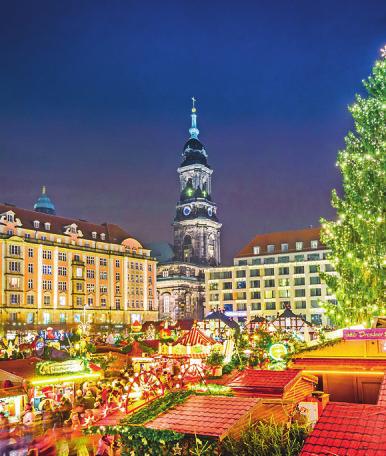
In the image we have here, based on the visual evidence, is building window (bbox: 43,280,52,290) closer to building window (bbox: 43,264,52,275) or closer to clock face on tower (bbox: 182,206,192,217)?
building window (bbox: 43,264,52,275)

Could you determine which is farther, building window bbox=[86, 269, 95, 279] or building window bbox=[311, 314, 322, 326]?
building window bbox=[311, 314, 322, 326]

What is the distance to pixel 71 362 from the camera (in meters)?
21.0

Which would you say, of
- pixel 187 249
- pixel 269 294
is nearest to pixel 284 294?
pixel 269 294

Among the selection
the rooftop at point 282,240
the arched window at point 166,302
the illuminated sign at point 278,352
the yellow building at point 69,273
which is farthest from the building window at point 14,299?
the illuminated sign at point 278,352

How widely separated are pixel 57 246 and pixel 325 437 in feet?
224

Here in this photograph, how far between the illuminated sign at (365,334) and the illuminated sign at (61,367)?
464 inches

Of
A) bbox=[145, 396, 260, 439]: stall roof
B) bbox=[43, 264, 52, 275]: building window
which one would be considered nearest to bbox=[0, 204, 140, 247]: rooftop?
bbox=[43, 264, 52, 275]: building window

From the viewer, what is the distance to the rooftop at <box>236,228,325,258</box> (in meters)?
82.2

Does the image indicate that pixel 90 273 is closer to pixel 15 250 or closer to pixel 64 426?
pixel 15 250

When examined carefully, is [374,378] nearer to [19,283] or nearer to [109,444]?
[109,444]

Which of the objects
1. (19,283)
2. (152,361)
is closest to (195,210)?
(19,283)

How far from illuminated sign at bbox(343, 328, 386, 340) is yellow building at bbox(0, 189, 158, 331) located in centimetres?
5400

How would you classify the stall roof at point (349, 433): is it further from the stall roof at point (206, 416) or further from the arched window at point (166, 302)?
the arched window at point (166, 302)

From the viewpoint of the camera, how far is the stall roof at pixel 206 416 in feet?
19.7
